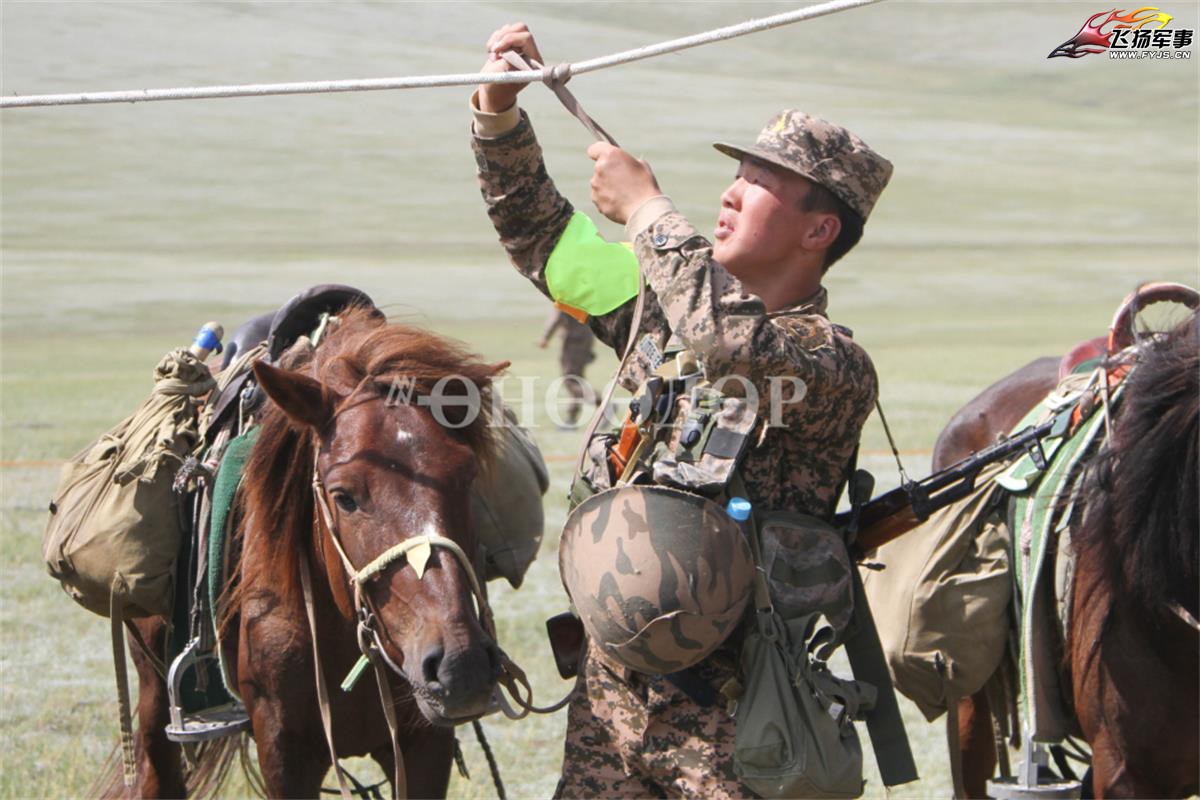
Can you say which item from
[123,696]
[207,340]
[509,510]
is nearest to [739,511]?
[509,510]

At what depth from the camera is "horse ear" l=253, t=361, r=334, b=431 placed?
11.2ft

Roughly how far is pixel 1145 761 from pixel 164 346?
84.6ft

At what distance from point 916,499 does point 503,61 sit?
4.75ft

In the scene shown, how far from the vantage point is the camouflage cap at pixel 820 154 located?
10.6ft

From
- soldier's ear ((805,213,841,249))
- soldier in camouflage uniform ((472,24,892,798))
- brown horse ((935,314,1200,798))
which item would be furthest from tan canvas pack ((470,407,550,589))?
brown horse ((935,314,1200,798))

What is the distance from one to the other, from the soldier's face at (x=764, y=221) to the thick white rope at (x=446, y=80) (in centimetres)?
46

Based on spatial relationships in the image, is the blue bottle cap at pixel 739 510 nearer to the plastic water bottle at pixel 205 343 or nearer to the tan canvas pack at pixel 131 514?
the tan canvas pack at pixel 131 514

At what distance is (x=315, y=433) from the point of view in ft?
11.6

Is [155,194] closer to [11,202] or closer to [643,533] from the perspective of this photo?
[11,202]

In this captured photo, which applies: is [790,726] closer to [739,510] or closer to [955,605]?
[739,510]

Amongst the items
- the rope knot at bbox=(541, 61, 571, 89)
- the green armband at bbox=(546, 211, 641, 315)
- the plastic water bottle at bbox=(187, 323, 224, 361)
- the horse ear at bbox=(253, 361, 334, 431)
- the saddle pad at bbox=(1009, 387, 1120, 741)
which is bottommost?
the saddle pad at bbox=(1009, 387, 1120, 741)

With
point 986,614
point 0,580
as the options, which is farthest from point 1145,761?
point 0,580

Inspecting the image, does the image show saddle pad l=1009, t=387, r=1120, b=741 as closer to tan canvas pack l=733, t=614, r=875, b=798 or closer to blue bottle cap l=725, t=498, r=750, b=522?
tan canvas pack l=733, t=614, r=875, b=798

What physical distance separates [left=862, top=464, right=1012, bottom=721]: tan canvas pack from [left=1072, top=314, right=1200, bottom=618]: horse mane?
0.33m
